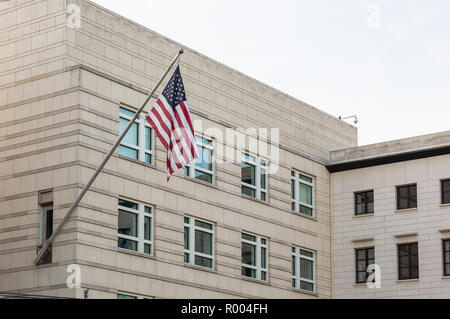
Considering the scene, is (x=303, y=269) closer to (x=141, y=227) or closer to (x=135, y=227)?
(x=141, y=227)

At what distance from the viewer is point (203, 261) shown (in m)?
39.4

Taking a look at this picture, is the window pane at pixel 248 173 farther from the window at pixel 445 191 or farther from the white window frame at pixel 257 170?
the window at pixel 445 191

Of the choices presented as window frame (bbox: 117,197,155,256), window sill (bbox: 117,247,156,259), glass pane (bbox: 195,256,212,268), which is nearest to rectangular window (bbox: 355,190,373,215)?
glass pane (bbox: 195,256,212,268)

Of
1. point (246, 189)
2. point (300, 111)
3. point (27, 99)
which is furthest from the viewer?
point (300, 111)

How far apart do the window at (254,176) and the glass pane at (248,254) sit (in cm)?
239

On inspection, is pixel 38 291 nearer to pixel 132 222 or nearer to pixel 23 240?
pixel 23 240

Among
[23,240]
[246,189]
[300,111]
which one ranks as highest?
[300,111]

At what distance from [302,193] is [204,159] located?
7.86 meters

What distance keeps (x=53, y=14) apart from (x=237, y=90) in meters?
10.8

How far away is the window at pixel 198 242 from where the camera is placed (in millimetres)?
38719

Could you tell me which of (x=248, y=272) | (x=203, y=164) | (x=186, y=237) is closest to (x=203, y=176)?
(x=203, y=164)

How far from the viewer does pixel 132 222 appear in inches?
1427
